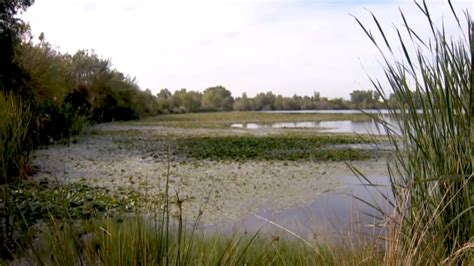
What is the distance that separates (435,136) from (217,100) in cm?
4709

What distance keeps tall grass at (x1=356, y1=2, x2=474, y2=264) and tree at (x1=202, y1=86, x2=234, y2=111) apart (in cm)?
4439

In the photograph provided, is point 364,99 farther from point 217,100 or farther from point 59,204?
point 217,100

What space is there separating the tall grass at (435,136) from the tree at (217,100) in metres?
44.4

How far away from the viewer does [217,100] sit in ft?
160

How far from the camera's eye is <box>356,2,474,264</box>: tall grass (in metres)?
1.76

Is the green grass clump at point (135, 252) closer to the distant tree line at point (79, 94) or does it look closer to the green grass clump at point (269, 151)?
the distant tree line at point (79, 94)

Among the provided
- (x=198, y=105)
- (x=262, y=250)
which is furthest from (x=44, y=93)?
(x=198, y=105)

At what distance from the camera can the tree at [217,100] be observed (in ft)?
156

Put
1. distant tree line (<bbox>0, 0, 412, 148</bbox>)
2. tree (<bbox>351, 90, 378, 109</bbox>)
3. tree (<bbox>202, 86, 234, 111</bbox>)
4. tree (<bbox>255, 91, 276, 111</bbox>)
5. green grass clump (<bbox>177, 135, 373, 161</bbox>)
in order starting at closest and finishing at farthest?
tree (<bbox>351, 90, 378, 109</bbox>), green grass clump (<bbox>177, 135, 373, 161</bbox>), distant tree line (<bbox>0, 0, 412, 148</bbox>), tree (<bbox>202, 86, 234, 111</bbox>), tree (<bbox>255, 91, 276, 111</bbox>)

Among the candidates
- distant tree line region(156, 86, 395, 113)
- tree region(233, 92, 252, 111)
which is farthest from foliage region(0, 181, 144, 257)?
tree region(233, 92, 252, 111)

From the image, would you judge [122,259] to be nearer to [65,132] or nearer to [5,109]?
[5,109]

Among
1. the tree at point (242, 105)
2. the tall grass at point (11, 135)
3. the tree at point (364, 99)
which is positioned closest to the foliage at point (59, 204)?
the tall grass at point (11, 135)

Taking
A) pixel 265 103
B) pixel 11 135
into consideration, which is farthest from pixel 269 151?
pixel 265 103

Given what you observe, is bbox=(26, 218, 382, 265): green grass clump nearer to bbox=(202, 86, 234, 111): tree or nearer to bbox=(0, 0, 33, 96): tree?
bbox=(0, 0, 33, 96): tree
